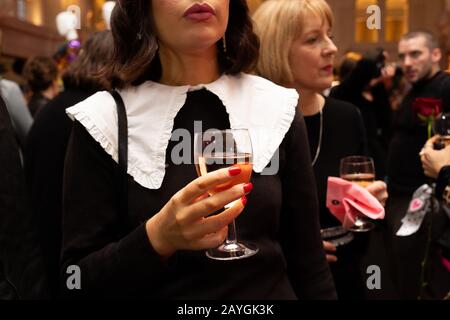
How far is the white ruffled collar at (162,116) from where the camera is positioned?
1162 millimetres

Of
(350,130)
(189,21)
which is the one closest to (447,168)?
(350,130)

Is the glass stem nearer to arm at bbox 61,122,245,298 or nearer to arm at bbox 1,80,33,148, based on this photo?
arm at bbox 61,122,245,298

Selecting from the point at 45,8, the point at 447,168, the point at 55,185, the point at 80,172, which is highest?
the point at 45,8

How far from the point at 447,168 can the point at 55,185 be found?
1.69 meters

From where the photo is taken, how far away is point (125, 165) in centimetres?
116

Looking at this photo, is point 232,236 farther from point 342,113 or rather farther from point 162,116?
point 342,113

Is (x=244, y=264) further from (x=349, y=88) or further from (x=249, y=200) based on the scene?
(x=349, y=88)

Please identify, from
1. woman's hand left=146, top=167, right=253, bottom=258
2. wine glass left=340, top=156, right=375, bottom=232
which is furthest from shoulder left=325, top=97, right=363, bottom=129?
woman's hand left=146, top=167, right=253, bottom=258

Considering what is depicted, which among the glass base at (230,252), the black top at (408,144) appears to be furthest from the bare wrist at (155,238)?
the black top at (408,144)

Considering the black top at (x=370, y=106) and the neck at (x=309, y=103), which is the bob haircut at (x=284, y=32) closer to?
the neck at (x=309, y=103)

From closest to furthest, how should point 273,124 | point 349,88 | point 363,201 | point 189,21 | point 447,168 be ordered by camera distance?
point 189,21 < point 273,124 < point 363,201 < point 447,168 < point 349,88

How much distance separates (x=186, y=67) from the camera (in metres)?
1.29

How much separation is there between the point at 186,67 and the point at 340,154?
2.57ft

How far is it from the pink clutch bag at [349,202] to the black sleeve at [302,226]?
0.71ft
